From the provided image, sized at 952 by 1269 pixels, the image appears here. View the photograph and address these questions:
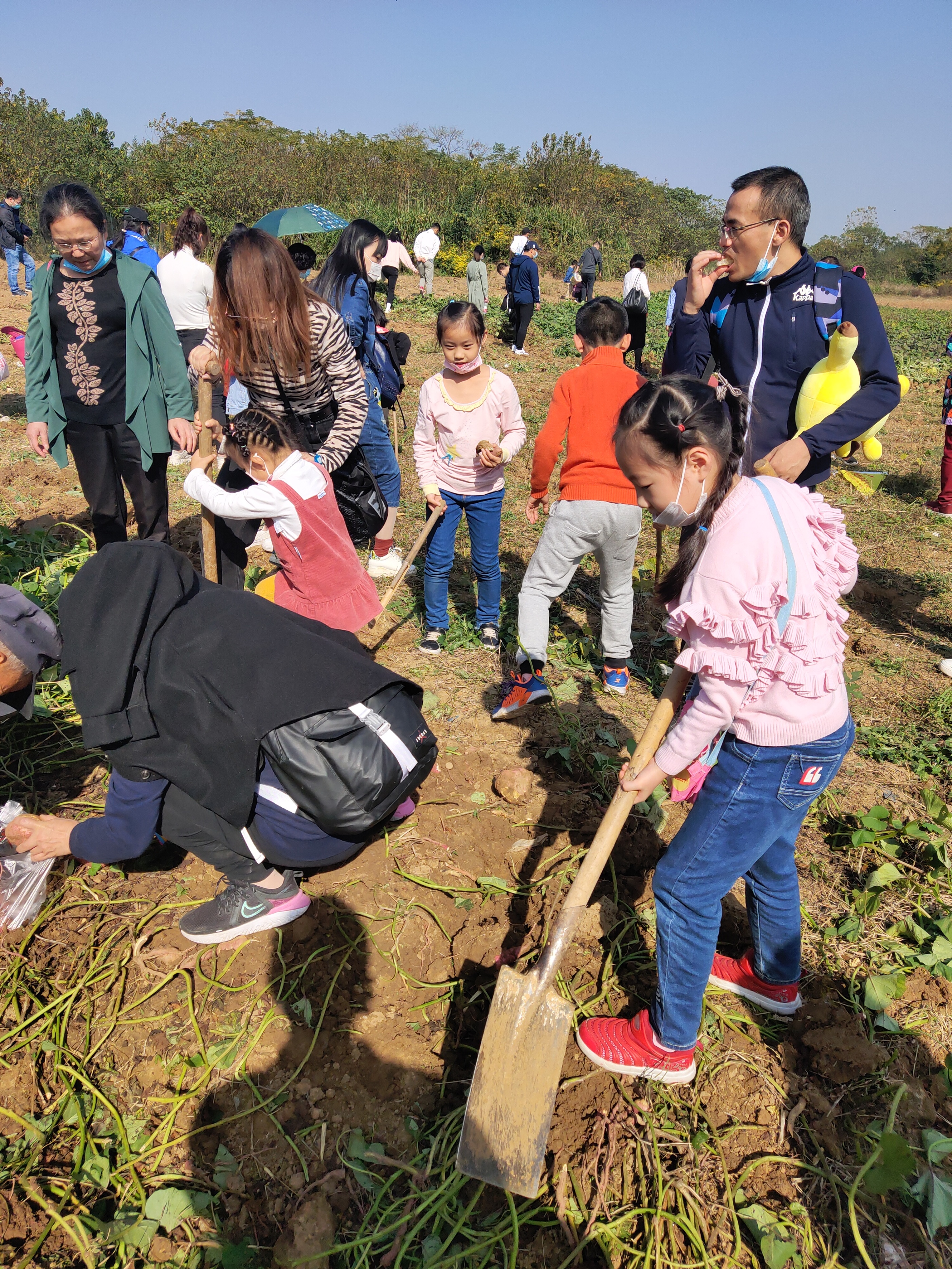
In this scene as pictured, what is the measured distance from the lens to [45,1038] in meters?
2.18

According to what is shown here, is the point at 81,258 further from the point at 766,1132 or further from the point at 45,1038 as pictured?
the point at 766,1132

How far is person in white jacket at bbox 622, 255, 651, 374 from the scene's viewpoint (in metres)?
10.5

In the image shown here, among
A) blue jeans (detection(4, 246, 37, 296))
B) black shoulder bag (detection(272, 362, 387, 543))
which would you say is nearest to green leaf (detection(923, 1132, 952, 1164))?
black shoulder bag (detection(272, 362, 387, 543))

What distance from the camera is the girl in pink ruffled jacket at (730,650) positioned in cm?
159

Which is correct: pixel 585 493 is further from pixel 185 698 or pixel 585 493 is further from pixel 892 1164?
pixel 892 1164

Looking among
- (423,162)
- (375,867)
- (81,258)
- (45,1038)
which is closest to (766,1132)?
(375,867)

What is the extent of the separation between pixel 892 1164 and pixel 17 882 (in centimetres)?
256

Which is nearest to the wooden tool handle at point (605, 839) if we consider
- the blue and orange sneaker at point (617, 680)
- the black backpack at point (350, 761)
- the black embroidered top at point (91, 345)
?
the black backpack at point (350, 761)

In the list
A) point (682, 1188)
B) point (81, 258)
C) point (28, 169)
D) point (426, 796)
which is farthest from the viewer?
point (28, 169)

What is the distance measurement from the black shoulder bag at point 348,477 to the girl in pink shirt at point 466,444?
257 millimetres

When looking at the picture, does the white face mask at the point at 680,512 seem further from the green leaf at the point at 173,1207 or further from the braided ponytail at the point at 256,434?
the green leaf at the point at 173,1207

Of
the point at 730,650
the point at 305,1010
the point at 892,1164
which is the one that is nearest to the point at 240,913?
the point at 305,1010

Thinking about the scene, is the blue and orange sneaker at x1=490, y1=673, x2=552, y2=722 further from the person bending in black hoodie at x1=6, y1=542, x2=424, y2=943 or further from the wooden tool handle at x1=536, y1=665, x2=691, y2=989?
the wooden tool handle at x1=536, y1=665, x2=691, y2=989

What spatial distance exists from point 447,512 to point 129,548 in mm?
2027
